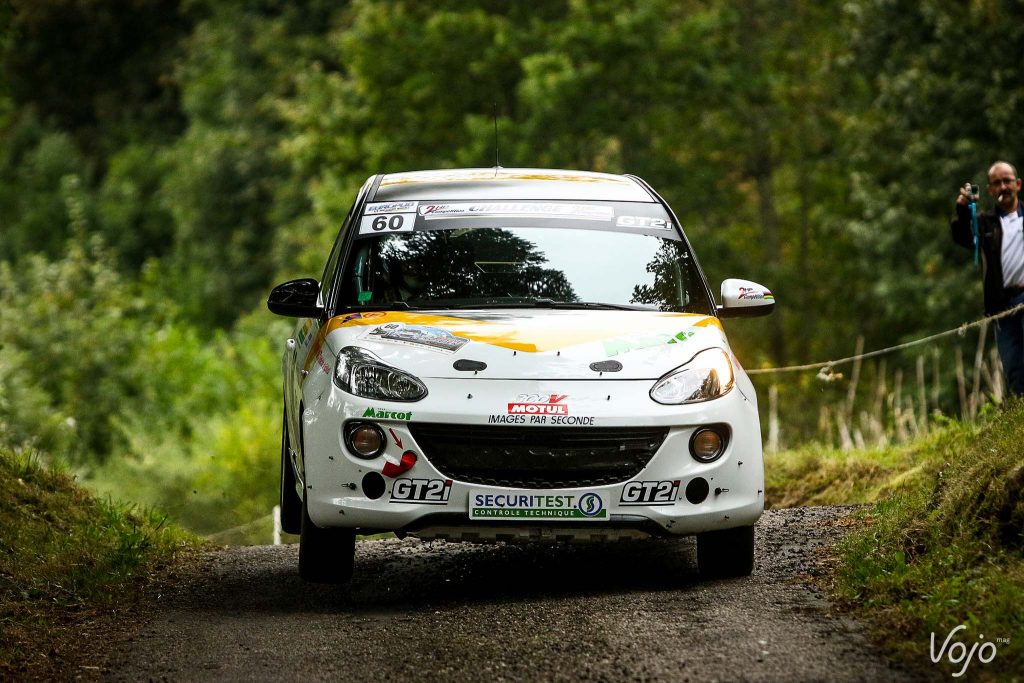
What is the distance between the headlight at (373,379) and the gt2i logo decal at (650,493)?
0.98 metres

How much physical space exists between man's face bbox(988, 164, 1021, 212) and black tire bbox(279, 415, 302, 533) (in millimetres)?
4879

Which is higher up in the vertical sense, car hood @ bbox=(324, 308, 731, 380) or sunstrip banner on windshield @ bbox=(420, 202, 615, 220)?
sunstrip banner on windshield @ bbox=(420, 202, 615, 220)

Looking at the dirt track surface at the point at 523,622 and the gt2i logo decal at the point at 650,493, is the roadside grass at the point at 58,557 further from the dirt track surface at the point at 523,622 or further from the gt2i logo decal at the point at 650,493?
the gt2i logo decal at the point at 650,493

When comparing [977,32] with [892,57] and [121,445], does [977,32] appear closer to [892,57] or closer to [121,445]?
[892,57]

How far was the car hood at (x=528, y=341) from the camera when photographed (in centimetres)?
664

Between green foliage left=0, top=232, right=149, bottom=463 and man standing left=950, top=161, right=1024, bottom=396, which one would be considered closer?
man standing left=950, top=161, right=1024, bottom=396

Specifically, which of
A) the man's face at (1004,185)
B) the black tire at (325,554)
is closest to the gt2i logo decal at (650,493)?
the black tire at (325,554)

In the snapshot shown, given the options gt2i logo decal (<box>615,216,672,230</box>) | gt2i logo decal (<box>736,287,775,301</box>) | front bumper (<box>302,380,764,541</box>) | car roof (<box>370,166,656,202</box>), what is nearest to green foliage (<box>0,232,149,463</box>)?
car roof (<box>370,166,656,202</box>)

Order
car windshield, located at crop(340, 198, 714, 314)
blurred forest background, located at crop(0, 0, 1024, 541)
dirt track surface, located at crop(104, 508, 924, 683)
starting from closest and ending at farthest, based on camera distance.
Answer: dirt track surface, located at crop(104, 508, 924, 683)
car windshield, located at crop(340, 198, 714, 314)
blurred forest background, located at crop(0, 0, 1024, 541)

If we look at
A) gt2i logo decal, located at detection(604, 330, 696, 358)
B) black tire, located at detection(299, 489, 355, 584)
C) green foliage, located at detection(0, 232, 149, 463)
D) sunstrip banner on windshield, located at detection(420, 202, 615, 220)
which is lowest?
green foliage, located at detection(0, 232, 149, 463)

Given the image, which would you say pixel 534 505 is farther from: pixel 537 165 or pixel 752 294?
pixel 537 165

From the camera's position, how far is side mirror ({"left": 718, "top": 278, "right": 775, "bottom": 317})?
7695 mm

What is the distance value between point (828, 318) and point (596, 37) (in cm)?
882

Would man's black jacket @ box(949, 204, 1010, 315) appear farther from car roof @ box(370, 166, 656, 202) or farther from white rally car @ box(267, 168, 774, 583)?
white rally car @ box(267, 168, 774, 583)
